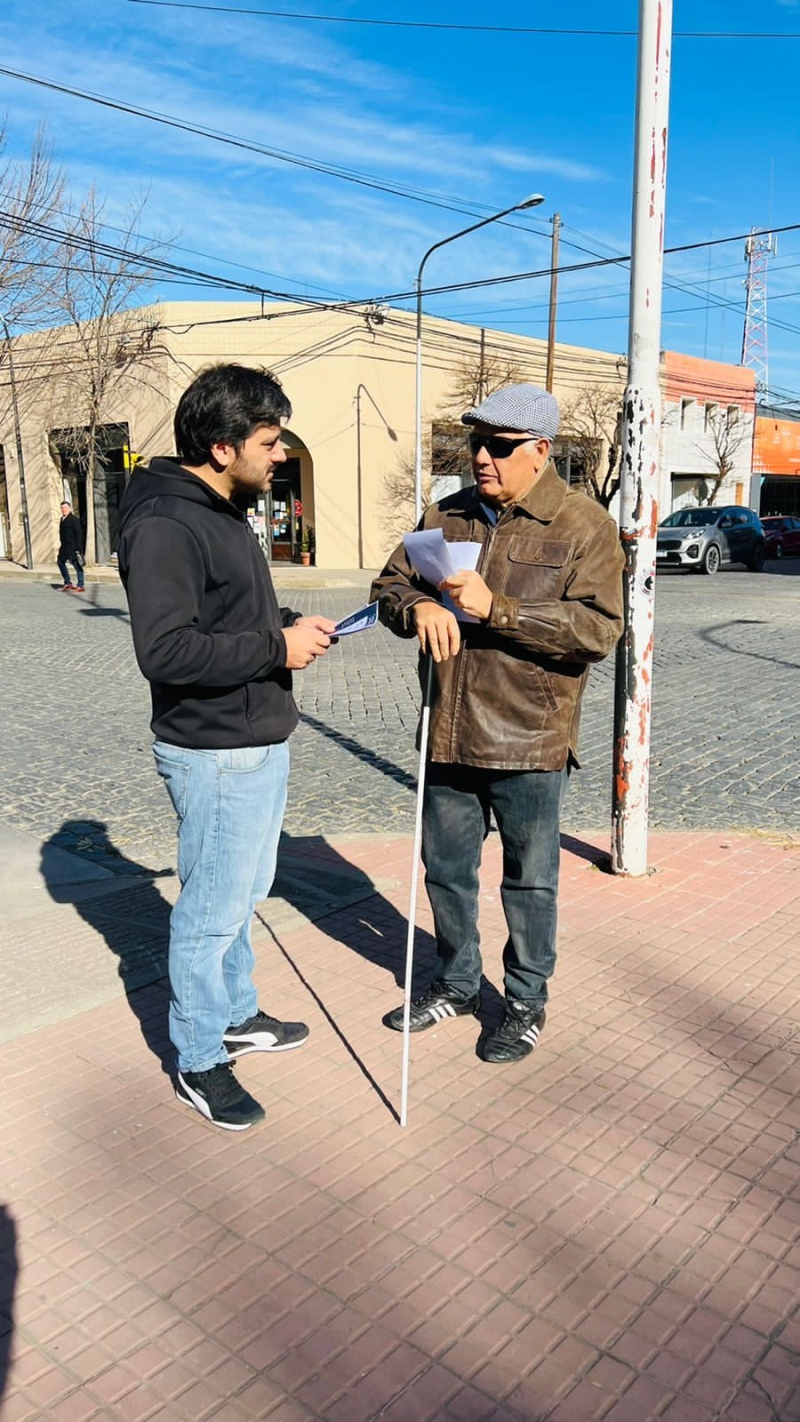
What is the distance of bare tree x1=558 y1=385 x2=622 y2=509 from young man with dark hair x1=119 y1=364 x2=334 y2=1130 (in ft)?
113

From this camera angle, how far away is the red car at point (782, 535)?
3638cm

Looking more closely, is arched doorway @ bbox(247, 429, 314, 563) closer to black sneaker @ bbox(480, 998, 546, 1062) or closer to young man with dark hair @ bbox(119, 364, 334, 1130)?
black sneaker @ bbox(480, 998, 546, 1062)

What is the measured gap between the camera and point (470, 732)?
10.5ft

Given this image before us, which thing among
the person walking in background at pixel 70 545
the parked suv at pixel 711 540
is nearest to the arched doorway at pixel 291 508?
the person walking in background at pixel 70 545

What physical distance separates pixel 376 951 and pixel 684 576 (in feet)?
79.3

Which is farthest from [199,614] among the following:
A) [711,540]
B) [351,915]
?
[711,540]

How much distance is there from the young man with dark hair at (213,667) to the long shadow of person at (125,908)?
50 centimetres

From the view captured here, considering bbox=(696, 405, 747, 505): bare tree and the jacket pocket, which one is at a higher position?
bbox=(696, 405, 747, 505): bare tree

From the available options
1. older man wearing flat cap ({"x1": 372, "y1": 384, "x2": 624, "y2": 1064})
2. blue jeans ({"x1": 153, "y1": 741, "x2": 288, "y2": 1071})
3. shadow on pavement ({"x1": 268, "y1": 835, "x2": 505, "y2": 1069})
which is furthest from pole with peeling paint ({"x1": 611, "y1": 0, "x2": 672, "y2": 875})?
blue jeans ({"x1": 153, "y1": 741, "x2": 288, "y2": 1071})

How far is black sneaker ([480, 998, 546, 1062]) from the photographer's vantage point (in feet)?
10.8

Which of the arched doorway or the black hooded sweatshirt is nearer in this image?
the black hooded sweatshirt

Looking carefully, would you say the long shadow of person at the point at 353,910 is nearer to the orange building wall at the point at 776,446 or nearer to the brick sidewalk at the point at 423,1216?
the brick sidewalk at the point at 423,1216

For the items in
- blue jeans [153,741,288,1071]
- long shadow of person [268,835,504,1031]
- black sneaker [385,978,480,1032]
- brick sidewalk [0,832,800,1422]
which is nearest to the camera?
brick sidewalk [0,832,800,1422]

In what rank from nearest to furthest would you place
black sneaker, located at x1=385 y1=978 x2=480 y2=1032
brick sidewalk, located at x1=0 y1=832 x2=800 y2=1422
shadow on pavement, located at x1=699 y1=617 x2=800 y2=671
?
1. brick sidewalk, located at x1=0 y1=832 x2=800 y2=1422
2. black sneaker, located at x1=385 y1=978 x2=480 y2=1032
3. shadow on pavement, located at x1=699 y1=617 x2=800 y2=671
